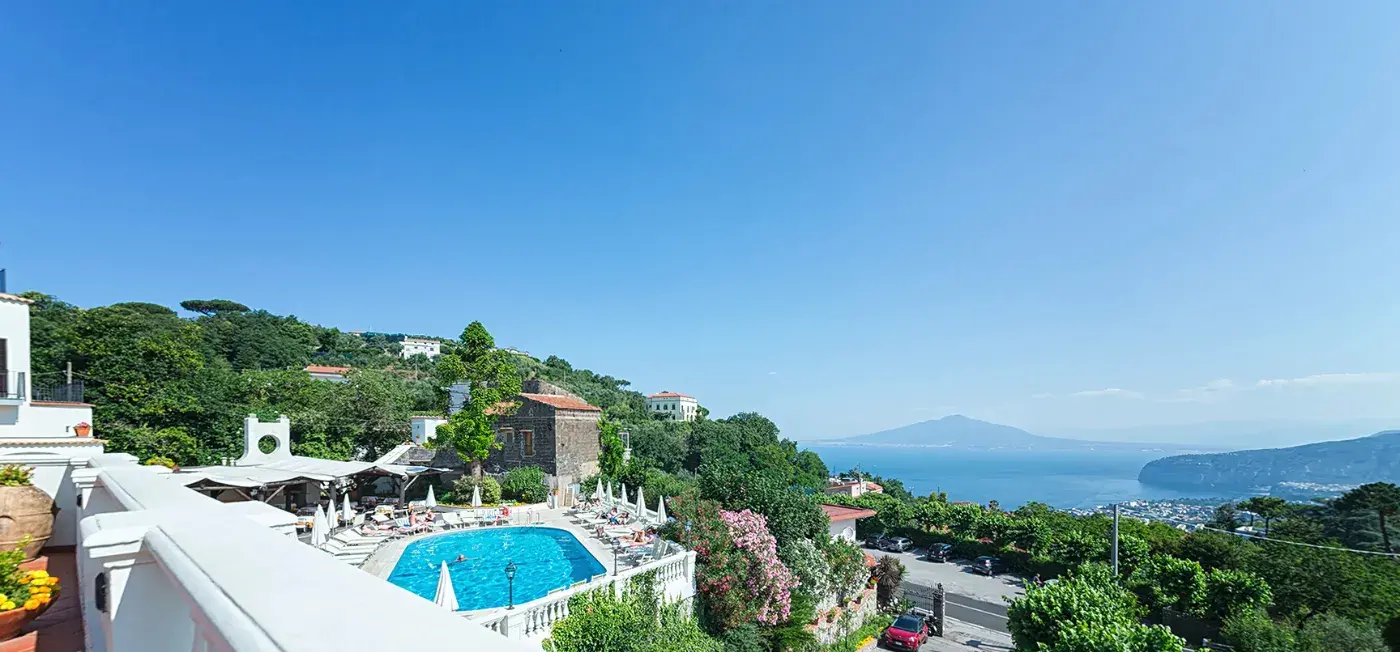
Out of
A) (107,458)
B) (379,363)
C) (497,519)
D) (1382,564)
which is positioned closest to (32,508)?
(107,458)

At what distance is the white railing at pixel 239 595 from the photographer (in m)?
1.12

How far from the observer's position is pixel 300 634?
1111 mm

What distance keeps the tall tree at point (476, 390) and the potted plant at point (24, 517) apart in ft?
57.2

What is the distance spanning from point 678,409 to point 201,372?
247 ft

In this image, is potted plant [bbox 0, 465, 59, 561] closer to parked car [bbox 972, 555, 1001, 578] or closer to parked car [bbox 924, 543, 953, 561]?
parked car [bbox 972, 555, 1001, 578]

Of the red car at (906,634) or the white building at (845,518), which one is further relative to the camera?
the white building at (845,518)

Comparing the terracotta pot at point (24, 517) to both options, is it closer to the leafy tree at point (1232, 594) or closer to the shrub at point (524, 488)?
the shrub at point (524, 488)

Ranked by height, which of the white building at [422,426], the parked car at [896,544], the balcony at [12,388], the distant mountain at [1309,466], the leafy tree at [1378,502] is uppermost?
the balcony at [12,388]

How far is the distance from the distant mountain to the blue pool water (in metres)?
188

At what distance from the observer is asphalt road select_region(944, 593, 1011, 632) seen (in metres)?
18.6

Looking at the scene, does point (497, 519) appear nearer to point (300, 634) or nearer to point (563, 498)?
point (563, 498)

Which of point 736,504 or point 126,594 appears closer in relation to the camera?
point 126,594

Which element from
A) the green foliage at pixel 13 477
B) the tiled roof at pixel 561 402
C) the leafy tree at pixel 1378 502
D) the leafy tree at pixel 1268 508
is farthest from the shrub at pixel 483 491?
the leafy tree at pixel 1268 508

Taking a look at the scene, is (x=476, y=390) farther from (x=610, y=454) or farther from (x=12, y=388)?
(x=12, y=388)
